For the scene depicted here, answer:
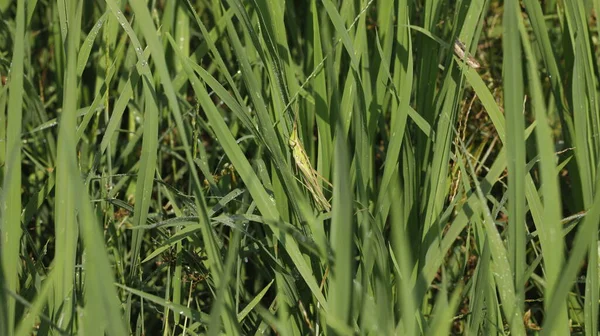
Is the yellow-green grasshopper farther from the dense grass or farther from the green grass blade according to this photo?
the green grass blade

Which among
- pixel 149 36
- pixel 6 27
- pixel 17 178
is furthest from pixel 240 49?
pixel 6 27

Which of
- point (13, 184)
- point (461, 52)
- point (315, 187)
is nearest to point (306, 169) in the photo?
point (315, 187)

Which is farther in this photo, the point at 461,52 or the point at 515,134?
the point at 461,52

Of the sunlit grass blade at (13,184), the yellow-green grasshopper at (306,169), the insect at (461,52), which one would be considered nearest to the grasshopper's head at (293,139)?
the yellow-green grasshopper at (306,169)

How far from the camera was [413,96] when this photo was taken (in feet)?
4.84

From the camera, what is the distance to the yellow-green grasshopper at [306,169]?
1.16 meters

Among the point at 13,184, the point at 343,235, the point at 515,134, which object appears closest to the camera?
the point at 343,235

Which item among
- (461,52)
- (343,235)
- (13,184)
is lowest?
(13,184)

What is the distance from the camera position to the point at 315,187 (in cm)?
117

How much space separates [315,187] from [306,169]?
0.03 m

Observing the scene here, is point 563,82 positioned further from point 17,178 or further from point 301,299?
point 17,178

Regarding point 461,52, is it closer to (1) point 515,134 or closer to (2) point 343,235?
(1) point 515,134

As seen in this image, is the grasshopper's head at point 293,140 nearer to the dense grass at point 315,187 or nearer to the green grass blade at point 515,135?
the dense grass at point 315,187

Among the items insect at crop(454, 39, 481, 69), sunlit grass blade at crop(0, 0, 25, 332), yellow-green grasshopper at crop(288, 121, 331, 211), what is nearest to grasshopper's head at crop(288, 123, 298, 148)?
yellow-green grasshopper at crop(288, 121, 331, 211)
